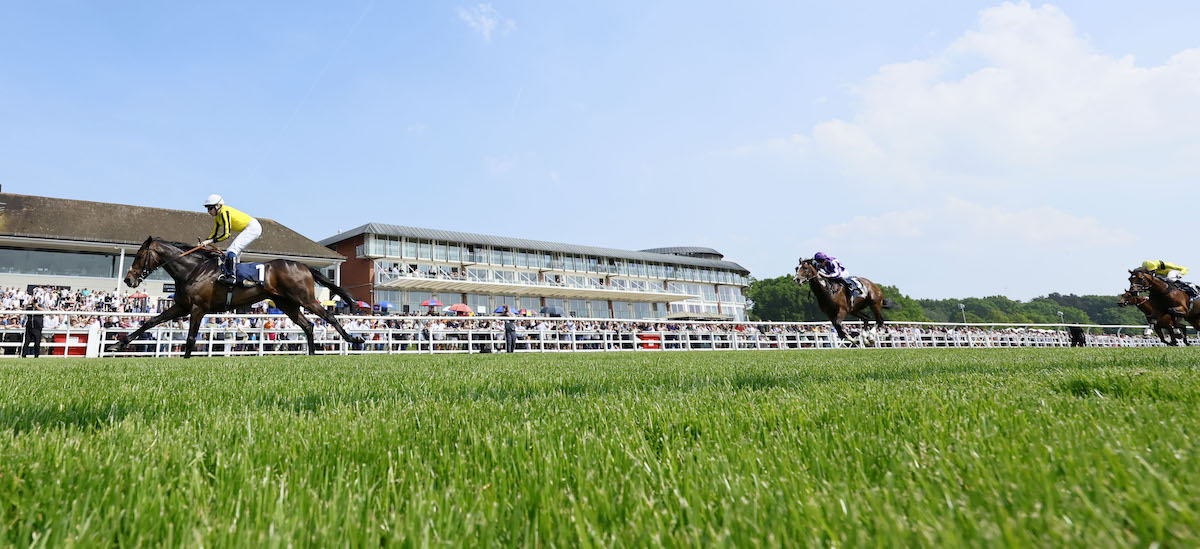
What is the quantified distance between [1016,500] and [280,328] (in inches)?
760

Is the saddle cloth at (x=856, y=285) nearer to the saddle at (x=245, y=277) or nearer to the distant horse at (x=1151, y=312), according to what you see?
the distant horse at (x=1151, y=312)

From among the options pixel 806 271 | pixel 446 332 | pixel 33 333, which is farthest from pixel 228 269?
pixel 806 271

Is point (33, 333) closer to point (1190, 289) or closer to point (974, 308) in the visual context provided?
point (1190, 289)

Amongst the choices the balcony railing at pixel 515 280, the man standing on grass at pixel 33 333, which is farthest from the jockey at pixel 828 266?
the balcony railing at pixel 515 280

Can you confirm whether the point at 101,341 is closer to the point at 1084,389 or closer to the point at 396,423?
the point at 396,423

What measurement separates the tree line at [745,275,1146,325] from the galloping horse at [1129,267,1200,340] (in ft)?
266

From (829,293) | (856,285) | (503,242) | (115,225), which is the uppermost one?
(503,242)

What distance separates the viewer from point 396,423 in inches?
92.9

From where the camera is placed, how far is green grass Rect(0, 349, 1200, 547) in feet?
3.36

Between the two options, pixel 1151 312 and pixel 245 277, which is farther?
pixel 1151 312

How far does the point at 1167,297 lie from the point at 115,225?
155 feet

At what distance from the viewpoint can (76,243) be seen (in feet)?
102

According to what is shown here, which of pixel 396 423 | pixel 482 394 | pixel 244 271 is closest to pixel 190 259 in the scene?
pixel 244 271

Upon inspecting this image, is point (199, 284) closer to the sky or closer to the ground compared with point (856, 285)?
closer to the sky
